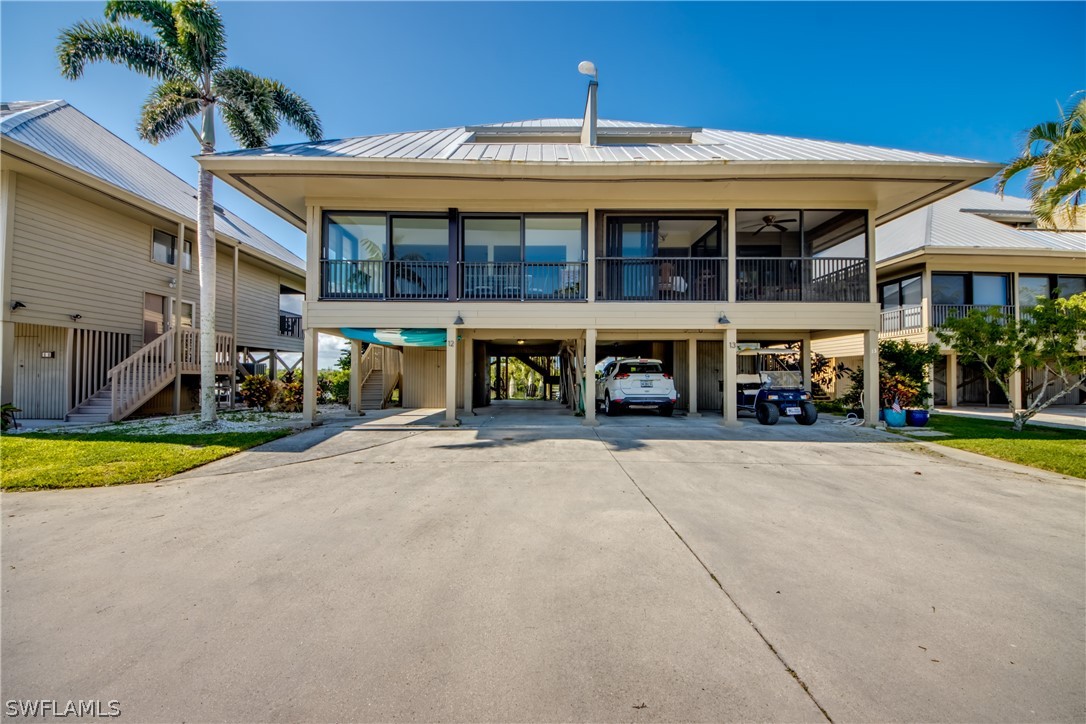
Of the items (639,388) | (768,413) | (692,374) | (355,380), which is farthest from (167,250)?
(768,413)

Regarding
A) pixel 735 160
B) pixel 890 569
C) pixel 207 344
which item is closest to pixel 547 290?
pixel 735 160

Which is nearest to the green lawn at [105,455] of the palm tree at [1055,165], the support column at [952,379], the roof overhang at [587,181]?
the roof overhang at [587,181]

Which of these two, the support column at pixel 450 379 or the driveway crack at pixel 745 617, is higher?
the support column at pixel 450 379

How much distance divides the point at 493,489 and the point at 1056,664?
440 cm

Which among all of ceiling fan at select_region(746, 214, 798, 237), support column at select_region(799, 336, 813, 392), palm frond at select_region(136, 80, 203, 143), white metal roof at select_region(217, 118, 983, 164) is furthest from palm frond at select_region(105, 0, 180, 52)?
support column at select_region(799, 336, 813, 392)

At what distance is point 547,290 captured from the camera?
11125 mm

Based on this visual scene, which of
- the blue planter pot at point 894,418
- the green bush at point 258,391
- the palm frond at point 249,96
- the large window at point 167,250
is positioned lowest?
the blue planter pot at point 894,418

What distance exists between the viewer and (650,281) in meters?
11.2

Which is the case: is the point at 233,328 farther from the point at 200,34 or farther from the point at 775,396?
the point at 775,396

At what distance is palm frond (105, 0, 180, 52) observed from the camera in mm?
9031

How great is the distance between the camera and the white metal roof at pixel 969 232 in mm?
15766

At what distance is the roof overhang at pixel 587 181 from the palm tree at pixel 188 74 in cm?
183

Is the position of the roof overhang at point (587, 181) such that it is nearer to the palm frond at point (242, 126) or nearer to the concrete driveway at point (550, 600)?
the palm frond at point (242, 126)

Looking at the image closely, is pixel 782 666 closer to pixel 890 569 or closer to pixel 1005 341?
pixel 890 569
